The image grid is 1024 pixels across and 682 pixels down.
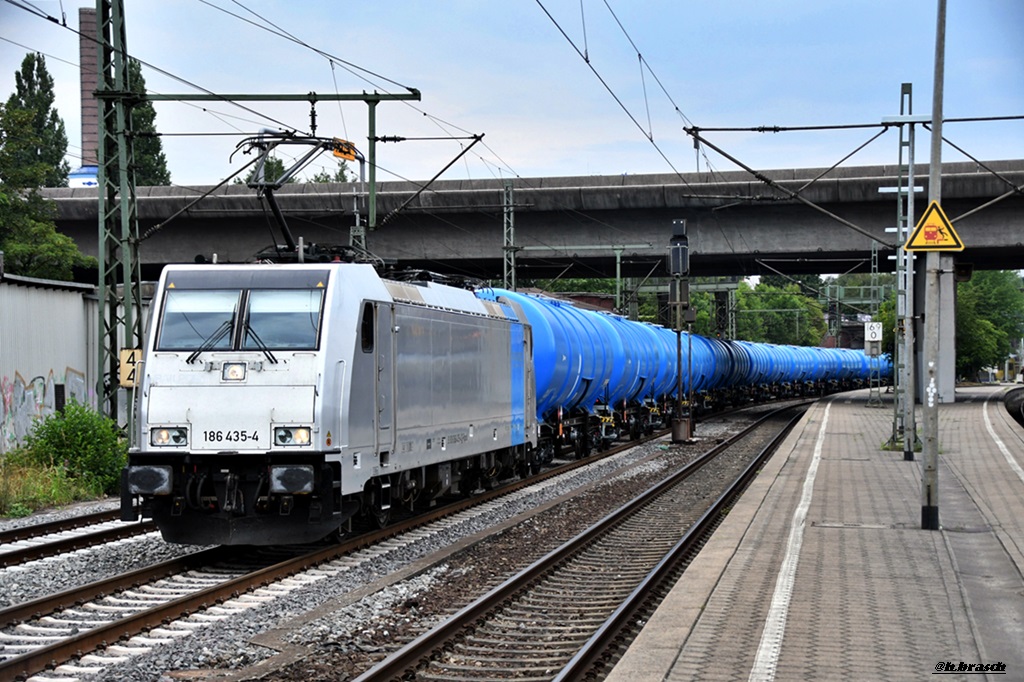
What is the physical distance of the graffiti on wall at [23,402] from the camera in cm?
2214

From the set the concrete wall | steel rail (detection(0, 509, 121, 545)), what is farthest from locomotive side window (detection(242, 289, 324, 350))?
the concrete wall

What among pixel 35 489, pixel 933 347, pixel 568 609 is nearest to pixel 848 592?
pixel 568 609

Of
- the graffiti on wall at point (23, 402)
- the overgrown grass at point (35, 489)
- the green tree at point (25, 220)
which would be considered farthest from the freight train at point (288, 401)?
the green tree at point (25, 220)

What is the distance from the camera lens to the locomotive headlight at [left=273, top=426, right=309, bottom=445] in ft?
39.4

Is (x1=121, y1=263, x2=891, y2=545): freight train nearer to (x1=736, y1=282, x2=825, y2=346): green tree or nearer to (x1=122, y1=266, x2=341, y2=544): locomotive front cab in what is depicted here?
(x1=122, y1=266, x2=341, y2=544): locomotive front cab

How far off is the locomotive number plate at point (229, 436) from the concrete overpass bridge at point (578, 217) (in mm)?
31115

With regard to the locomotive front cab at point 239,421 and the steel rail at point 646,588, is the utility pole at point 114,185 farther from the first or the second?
the steel rail at point 646,588

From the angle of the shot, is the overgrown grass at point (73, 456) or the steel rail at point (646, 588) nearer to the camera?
the steel rail at point (646, 588)

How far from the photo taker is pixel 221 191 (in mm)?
44656

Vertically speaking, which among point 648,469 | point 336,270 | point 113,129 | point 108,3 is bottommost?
point 648,469

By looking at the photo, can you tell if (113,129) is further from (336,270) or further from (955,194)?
(955,194)

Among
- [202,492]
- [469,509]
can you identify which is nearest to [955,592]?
[202,492]

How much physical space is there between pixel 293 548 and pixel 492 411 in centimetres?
571

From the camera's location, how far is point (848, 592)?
10430 mm
